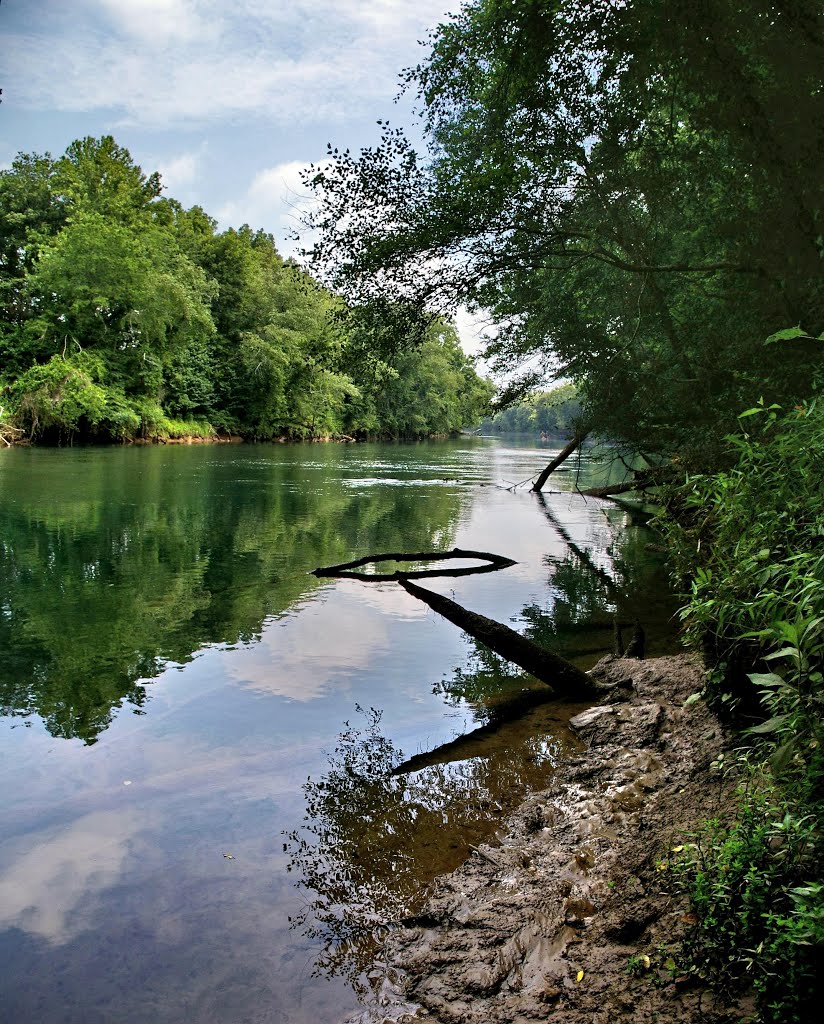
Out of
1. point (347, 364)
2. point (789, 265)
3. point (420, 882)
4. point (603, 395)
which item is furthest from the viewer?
point (603, 395)

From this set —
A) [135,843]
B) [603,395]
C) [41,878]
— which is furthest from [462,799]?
[603,395]

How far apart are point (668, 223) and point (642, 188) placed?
52.8 inches

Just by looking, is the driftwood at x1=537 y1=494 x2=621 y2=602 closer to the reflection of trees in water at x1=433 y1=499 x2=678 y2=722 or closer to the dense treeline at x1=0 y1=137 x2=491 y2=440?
the reflection of trees in water at x1=433 y1=499 x2=678 y2=722

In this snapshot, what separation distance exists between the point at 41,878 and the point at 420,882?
87.9 inches

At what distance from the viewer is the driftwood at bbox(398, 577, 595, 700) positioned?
6414 mm

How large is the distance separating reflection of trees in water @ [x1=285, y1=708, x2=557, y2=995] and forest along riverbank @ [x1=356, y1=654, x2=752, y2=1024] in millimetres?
177

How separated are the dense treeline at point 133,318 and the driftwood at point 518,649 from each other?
27.6m

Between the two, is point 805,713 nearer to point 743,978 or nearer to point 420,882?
point 743,978

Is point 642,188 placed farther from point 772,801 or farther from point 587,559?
point 772,801

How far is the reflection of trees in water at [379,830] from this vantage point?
12.3 feet

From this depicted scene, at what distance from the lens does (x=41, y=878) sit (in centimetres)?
424

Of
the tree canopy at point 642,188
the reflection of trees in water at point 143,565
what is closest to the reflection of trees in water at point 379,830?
the reflection of trees in water at point 143,565

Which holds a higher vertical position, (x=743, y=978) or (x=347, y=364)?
(x=347, y=364)

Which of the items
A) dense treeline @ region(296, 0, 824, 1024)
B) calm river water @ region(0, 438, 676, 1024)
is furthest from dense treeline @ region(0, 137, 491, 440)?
calm river water @ region(0, 438, 676, 1024)
